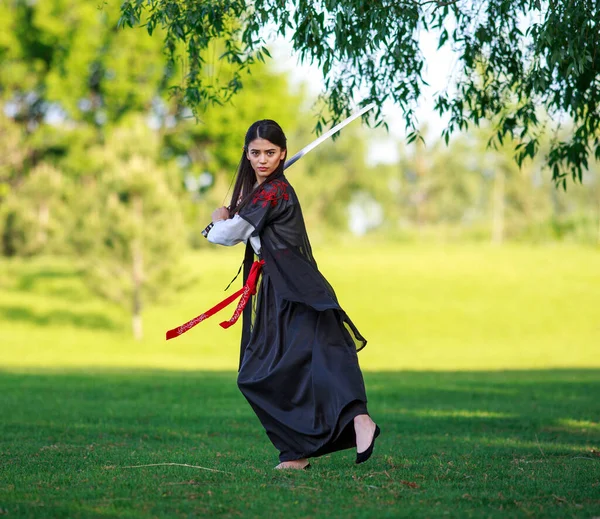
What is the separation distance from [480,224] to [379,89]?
57995 millimetres

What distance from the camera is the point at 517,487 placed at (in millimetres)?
5254

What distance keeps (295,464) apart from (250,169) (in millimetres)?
2031

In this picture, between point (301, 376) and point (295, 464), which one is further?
point (295, 464)

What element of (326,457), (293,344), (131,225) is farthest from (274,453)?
(131,225)

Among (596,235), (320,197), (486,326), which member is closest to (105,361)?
(486,326)

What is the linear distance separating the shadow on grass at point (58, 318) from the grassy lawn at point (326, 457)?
10cm

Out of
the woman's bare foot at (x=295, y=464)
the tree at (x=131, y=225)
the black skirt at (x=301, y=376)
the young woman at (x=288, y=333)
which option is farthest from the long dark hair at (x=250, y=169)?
the tree at (x=131, y=225)

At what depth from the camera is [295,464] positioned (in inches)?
234

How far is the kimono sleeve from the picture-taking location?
577 cm

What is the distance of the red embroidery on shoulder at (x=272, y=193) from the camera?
19.1ft

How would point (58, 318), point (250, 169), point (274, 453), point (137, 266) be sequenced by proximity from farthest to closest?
1. point (58, 318)
2. point (137, 266)
3. point (274, 453)
4. point (250, 169)

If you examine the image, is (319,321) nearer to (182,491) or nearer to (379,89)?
(182,491)

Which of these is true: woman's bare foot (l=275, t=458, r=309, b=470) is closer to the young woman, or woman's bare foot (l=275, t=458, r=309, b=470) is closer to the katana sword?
the young woman

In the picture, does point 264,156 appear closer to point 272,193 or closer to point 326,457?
point 272,193
